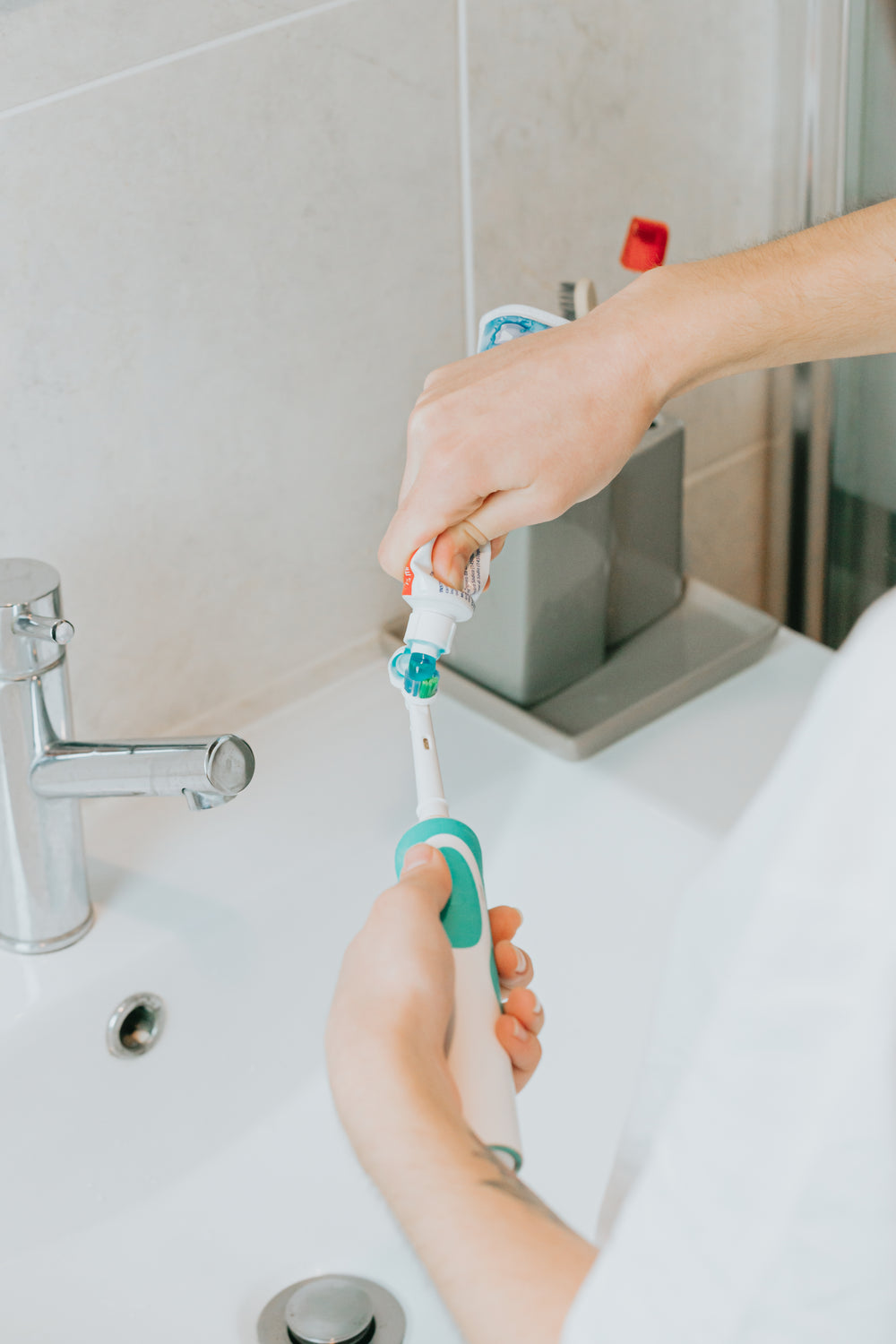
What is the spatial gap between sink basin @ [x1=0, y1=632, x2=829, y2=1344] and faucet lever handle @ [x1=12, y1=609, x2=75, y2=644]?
18 centimetres

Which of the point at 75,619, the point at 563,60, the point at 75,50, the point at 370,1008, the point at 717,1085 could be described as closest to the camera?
the point at 717,1085

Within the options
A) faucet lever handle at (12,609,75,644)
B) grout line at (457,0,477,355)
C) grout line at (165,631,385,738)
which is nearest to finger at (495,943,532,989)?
faucet lever handle at (12,609,75,644)

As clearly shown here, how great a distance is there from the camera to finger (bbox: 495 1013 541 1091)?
0.48 m

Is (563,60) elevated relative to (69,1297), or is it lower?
elevated

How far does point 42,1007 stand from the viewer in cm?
63

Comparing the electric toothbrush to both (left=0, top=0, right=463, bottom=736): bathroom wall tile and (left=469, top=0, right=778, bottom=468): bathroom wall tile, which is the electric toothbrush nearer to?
(left=0, top=0, right=463, bottom=736): bathroom wall tile

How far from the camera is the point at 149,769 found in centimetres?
58

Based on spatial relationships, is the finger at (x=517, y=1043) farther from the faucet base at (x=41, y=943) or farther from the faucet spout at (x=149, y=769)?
the faucet base at (x=41, y=943)

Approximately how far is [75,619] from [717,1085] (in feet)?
1.63

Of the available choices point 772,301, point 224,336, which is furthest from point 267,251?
point 772,301

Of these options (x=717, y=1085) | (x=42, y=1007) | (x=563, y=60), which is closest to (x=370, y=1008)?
(x=717, y=1085)

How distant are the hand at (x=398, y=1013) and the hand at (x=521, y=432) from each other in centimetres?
14

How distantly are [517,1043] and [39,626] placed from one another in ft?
0.83

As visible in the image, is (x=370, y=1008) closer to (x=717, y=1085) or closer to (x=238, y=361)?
(x=717, y=1085)
